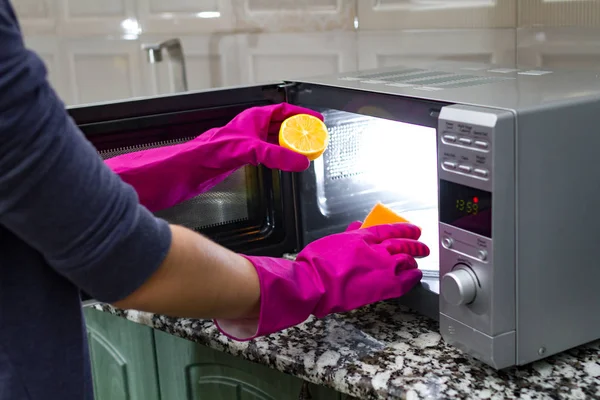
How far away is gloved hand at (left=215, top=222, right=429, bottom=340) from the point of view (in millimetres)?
779

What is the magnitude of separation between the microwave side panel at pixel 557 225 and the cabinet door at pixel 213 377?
0.91ft

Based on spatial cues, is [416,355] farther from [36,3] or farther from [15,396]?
[36,3]

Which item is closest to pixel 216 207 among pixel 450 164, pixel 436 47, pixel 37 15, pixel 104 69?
pixel 450 164

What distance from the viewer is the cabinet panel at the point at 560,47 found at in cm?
122

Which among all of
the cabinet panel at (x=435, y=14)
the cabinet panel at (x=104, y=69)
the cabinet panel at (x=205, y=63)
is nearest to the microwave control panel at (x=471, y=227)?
the cabinet panel at (x=435, y=14)

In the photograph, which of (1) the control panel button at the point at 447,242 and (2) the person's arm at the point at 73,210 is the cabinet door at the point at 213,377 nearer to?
(1) the control panel button at the point at 447,242

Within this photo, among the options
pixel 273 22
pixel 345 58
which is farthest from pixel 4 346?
pixel 273 22

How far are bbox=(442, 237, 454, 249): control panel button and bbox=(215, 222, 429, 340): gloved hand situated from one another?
0.29 ft

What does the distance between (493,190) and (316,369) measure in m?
0.30

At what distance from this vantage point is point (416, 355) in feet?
2.87

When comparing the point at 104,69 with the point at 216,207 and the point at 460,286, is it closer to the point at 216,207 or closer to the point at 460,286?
the point at 216,207

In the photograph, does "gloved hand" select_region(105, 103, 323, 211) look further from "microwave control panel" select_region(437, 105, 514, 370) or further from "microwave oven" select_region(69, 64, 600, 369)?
"microwave control panel" select_region(437, 105, 514, 370)

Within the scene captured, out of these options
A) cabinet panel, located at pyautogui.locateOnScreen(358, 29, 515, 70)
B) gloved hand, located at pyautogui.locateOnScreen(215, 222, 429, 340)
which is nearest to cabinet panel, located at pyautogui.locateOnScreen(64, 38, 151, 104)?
cabinet panel, located at pyautogui.locateOnScreen(358, 29, 515, 70)

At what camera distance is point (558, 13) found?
4.11 ft
